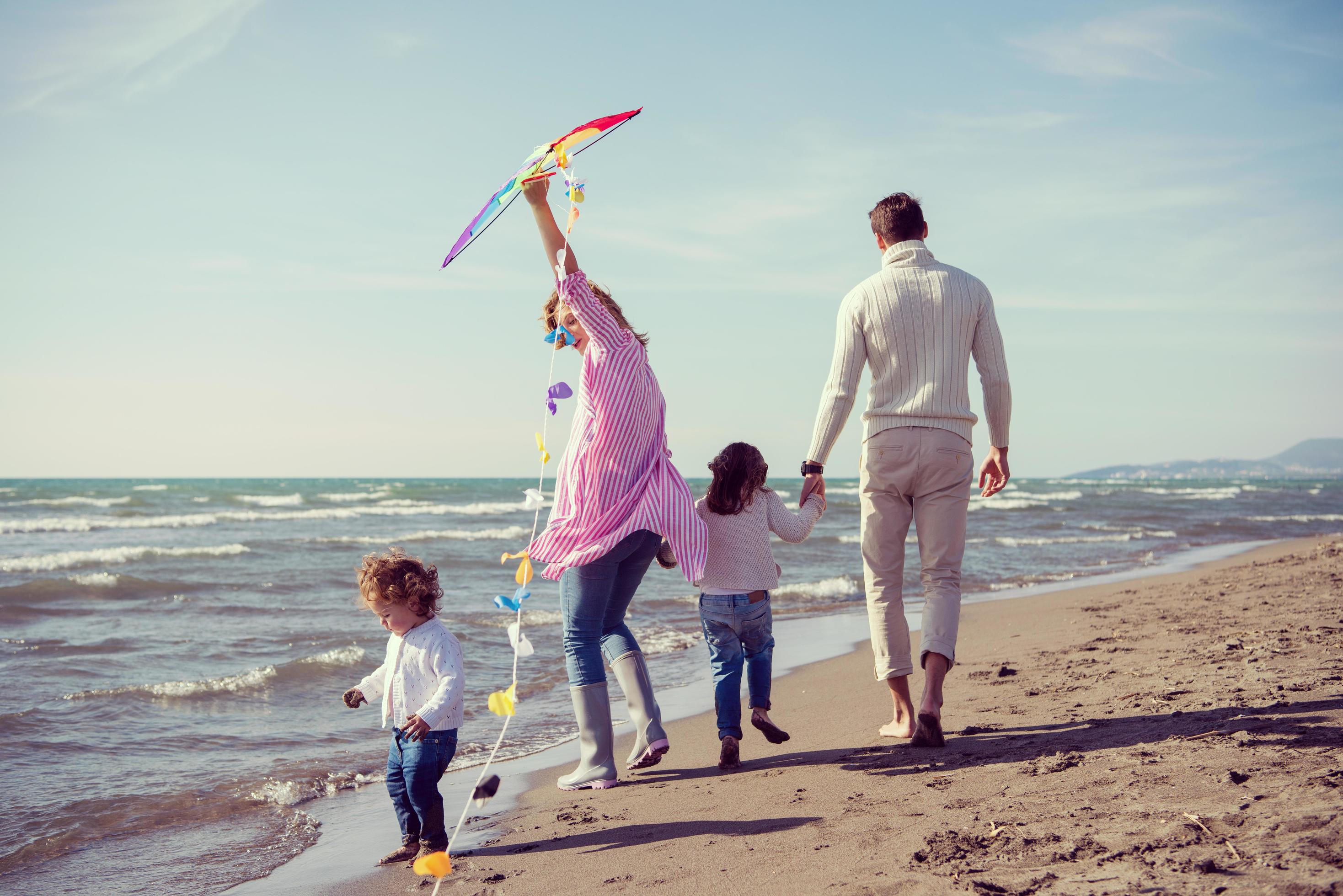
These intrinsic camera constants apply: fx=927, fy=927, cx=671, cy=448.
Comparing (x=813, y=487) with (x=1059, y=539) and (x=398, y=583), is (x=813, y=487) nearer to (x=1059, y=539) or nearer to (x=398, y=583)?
(x=398, y=583)

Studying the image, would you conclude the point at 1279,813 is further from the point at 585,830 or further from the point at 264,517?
the point at 264,517

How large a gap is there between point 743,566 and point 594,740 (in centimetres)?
86

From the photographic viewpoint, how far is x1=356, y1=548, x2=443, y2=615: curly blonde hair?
281cm

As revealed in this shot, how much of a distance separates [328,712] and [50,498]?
30.9m

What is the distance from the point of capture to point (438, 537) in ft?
58.9

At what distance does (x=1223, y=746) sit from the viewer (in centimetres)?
262

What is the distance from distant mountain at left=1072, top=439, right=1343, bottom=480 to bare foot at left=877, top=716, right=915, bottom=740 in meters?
113

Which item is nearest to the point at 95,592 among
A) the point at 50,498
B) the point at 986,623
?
the point at 986,623

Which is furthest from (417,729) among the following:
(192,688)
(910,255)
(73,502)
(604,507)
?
(73,502)

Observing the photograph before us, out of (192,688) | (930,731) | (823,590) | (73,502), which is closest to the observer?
(930,731)

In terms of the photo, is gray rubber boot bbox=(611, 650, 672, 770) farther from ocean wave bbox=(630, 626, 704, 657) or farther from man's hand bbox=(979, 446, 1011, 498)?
ocean wave bbox=(630, 626, 704, 657)

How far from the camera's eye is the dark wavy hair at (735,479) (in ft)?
11.8

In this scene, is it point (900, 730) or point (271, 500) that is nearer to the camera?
point (900, 730)

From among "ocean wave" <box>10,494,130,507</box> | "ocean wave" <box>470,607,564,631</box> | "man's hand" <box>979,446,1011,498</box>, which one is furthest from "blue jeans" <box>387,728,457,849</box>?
"ocean wave" <box>10,494,130,507</box>
